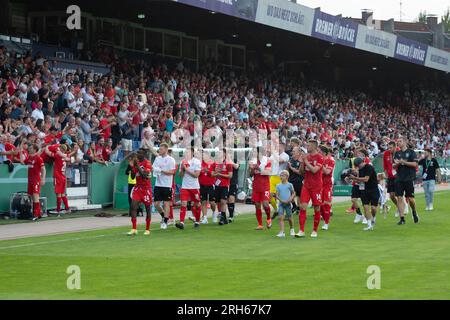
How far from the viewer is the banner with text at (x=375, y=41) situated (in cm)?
4944

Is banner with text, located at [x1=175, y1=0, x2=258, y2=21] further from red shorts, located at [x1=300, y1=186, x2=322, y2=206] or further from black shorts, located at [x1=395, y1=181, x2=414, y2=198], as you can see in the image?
red shorts, located at [x1=300, y1=186, x2=322, y2=206]

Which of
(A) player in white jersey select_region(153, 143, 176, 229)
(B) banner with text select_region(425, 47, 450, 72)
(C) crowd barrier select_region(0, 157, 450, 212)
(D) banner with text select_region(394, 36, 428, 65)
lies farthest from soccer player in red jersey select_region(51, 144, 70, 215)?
(B) banner with text select_region(425, 47, 450, 72)

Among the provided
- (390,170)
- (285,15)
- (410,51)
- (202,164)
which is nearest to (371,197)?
(390,170)

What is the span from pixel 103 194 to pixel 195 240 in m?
8.53

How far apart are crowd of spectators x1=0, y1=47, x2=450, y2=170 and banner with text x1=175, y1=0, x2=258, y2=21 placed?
10.6ft

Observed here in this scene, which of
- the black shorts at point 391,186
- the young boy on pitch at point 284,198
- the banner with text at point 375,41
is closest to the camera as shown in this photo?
the young boy on pitch at point 284,198

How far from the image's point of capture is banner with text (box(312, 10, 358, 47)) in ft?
147

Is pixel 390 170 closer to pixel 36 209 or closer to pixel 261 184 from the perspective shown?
pixel 261 184

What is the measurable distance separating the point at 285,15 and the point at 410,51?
54.1 ft

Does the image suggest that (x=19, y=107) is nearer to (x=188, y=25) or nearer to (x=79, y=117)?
(x=79, y=117)

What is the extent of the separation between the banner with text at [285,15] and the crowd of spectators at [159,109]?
3426mm

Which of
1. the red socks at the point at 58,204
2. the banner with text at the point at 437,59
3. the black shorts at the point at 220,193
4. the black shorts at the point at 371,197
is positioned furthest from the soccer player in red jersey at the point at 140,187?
the banner with text at the point at 437,59

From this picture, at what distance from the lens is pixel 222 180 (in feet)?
75.3

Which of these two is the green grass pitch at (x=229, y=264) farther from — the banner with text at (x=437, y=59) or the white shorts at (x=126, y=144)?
the banner with text at (x=437, y=59)
